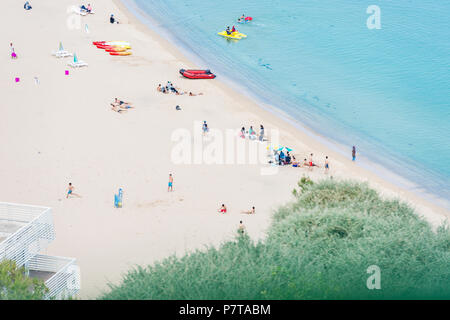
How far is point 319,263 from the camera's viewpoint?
717 inches

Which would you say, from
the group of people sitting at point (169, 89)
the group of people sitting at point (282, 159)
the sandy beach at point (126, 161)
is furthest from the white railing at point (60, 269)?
the group of people sitting at point (169, 89)

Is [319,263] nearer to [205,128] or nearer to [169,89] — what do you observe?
[205,128]

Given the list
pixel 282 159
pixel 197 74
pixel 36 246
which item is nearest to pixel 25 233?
pixel 36 246

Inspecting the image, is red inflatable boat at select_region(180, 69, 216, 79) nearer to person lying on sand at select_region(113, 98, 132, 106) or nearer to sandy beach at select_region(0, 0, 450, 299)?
sandy beach at select_region(0, 0, 450, 299)

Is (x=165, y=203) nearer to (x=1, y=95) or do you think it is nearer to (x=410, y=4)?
(x=1, y=95)

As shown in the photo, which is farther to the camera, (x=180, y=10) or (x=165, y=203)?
(x=180, y=10)

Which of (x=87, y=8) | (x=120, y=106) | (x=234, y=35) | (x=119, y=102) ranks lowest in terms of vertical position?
(x=120, y=106)

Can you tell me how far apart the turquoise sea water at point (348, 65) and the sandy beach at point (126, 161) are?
3375 millimetres

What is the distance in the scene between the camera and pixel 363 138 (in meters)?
41.9

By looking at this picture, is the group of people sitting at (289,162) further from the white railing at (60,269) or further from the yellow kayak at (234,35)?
the yellow kayak at (234,35)

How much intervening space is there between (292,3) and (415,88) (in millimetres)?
24472

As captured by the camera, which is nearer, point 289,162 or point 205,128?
point 289,162

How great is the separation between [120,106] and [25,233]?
77.1ft
